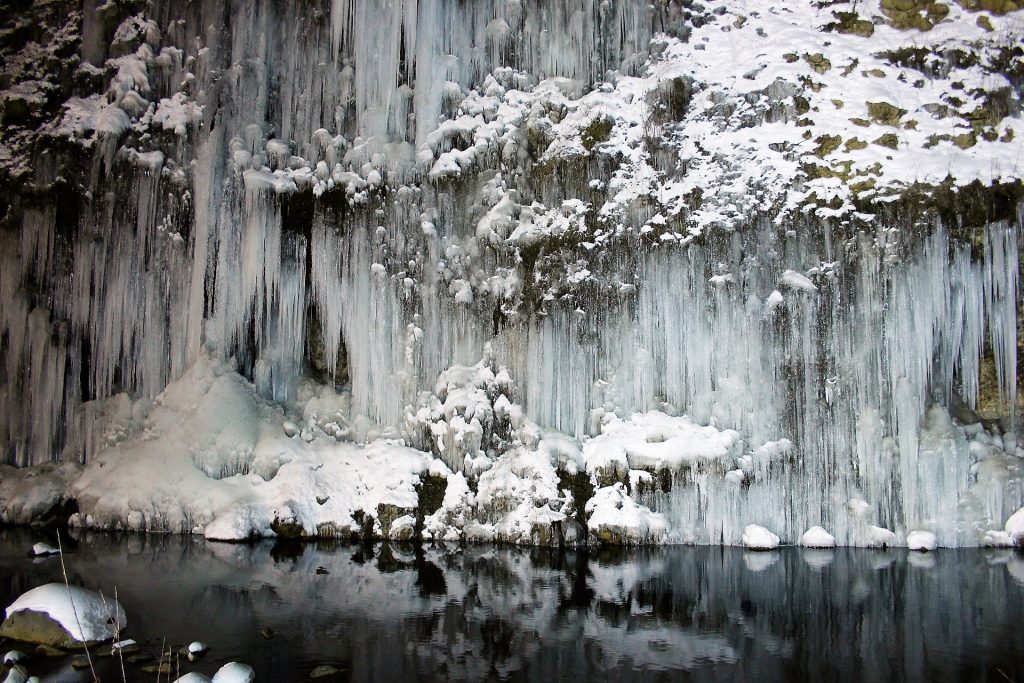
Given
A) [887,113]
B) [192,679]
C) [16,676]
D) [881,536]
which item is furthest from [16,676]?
[887,113]

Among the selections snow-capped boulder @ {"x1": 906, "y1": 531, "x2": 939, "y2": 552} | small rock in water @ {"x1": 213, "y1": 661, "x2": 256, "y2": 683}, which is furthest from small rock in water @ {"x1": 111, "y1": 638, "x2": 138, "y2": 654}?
snow-capped boulder @ {"x1": 906, "y1": 531, "x2": 939, "y2": 552}

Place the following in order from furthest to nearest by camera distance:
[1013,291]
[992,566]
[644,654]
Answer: [1013,291]
[992,566]
[644,654]

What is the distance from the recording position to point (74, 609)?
292 inches

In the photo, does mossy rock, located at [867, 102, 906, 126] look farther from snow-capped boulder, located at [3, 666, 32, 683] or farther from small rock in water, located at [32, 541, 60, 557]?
small rock in water, located at [32, 541, 60, 557]

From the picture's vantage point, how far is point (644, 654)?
7.69m

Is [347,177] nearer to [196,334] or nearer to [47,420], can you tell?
[196,334]

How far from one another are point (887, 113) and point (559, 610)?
11.5 m

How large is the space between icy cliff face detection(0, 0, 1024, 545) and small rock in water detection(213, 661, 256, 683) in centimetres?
807

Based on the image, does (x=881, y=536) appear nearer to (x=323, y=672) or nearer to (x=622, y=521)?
(x=622, y=521)

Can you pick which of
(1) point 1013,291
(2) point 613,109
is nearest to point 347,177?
(2) point 613,109

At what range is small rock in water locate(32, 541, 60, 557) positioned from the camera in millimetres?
12445

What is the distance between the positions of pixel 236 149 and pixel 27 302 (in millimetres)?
5844

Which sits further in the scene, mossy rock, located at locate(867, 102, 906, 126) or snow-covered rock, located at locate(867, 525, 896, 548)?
mossy rock, located at locate(867, 102, 906, 126)

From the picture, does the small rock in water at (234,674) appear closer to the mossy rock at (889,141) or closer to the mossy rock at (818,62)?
the mossy rock at (889,141)
